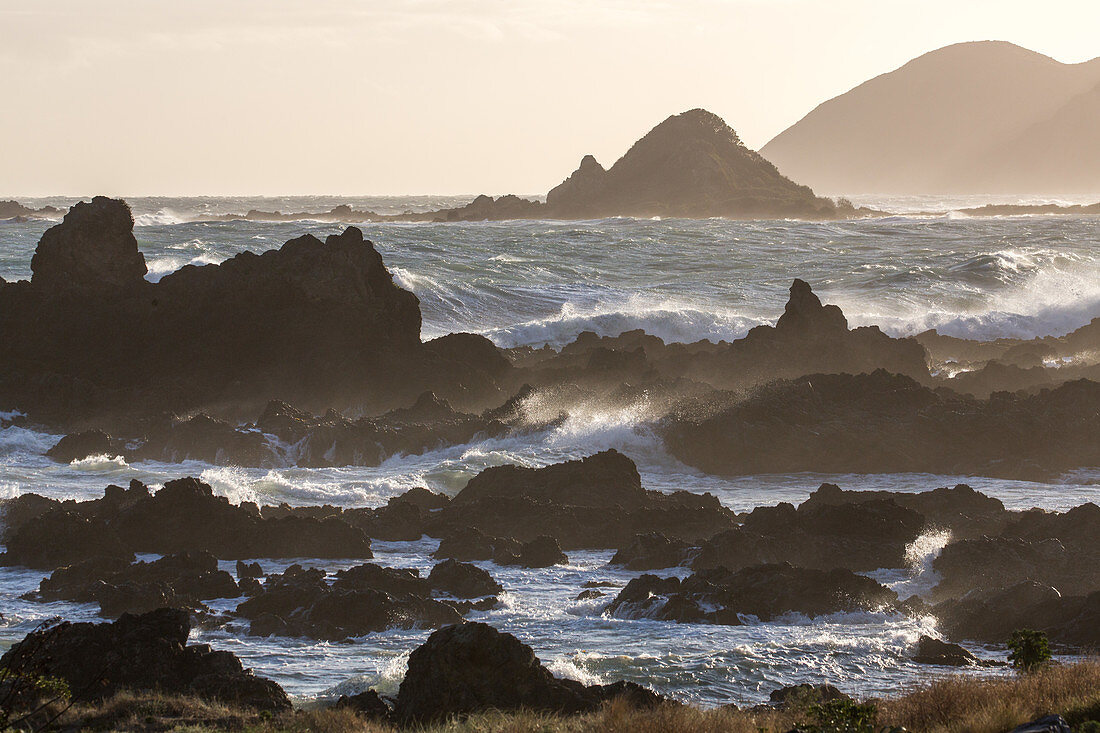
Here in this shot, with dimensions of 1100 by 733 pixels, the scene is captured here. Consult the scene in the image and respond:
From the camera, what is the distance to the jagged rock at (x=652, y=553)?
1781cm

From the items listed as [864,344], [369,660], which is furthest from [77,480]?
[864,344]

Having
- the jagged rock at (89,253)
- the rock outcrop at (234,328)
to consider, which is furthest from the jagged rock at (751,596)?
the jagged rock at (89,253)

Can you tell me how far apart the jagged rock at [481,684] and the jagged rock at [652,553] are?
6.24 metres

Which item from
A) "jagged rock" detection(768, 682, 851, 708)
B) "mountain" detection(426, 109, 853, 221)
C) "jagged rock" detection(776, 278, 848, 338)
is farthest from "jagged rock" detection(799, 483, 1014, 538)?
"mountain" detection(426, 109, 853, 221)

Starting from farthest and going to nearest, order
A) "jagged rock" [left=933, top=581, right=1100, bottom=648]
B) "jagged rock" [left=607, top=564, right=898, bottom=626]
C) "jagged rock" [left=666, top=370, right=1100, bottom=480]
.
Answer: "jagged rock" [left=666, top=370, right=1100, bottom=480]
"jagged rock" [left=607, top=564, right=898, bottom=626]
"jagged rock" [left=933, top=581, right=1100, bottom=648]

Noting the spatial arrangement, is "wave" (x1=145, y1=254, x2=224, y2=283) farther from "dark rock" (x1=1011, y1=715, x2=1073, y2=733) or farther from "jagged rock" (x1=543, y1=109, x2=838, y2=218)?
"jagged rock" (x1=543, y1=109, x2=838, y2=218)

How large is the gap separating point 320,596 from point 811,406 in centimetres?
1509

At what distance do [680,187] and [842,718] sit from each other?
12916 centimetres

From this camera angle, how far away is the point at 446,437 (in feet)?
90.9

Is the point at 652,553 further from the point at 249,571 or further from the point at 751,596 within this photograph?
the point at 249,571

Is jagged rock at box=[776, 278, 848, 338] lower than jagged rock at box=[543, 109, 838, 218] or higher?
lower

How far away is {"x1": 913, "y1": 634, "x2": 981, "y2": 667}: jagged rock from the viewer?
13383 millimetres

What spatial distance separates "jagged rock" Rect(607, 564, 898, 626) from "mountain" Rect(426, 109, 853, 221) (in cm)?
10528

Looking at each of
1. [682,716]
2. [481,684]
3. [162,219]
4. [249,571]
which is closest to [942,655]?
[682,716]
